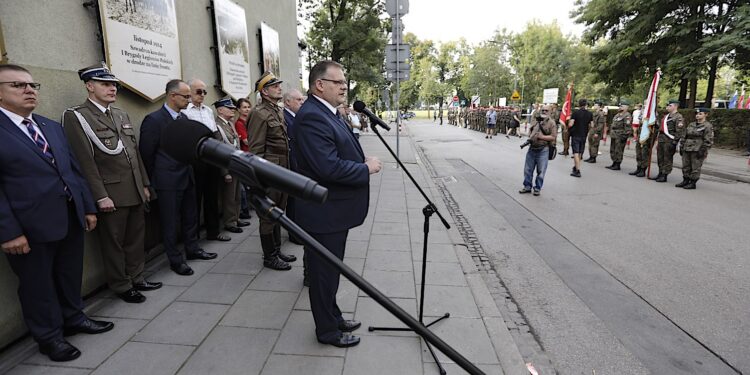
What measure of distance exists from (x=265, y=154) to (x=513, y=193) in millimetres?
5962

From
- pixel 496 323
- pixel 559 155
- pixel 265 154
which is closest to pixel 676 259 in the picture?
pixel 496 323

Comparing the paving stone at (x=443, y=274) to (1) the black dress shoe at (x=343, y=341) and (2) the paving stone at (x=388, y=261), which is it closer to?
(2) the paving stone at (x=388, y=261)

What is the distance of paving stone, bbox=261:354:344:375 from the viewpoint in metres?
2.60

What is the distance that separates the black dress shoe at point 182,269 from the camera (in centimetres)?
419

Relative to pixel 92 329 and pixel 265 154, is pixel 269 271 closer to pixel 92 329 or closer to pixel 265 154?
pixel 265 154

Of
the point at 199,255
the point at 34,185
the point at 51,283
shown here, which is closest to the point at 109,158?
the point at 34,185

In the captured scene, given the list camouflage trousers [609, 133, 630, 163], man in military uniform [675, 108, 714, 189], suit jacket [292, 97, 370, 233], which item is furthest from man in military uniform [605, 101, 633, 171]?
suit jacket [292, 97, 370, 233]

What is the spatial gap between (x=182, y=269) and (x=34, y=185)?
1.83 metres

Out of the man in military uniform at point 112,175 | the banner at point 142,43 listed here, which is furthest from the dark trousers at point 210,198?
the man in military uniform at point 112,175

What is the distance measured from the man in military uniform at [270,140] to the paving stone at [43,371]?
198 cm

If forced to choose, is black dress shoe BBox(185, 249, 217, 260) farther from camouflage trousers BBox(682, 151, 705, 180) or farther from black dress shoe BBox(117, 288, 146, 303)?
camouflage trousers BBox(682, 151, 705, 180)

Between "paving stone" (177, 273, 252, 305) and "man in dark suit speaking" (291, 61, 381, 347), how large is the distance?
4.19ft

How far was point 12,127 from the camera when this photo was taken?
2.57 m

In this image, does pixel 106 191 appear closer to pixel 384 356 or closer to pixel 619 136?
pixel 384 356
